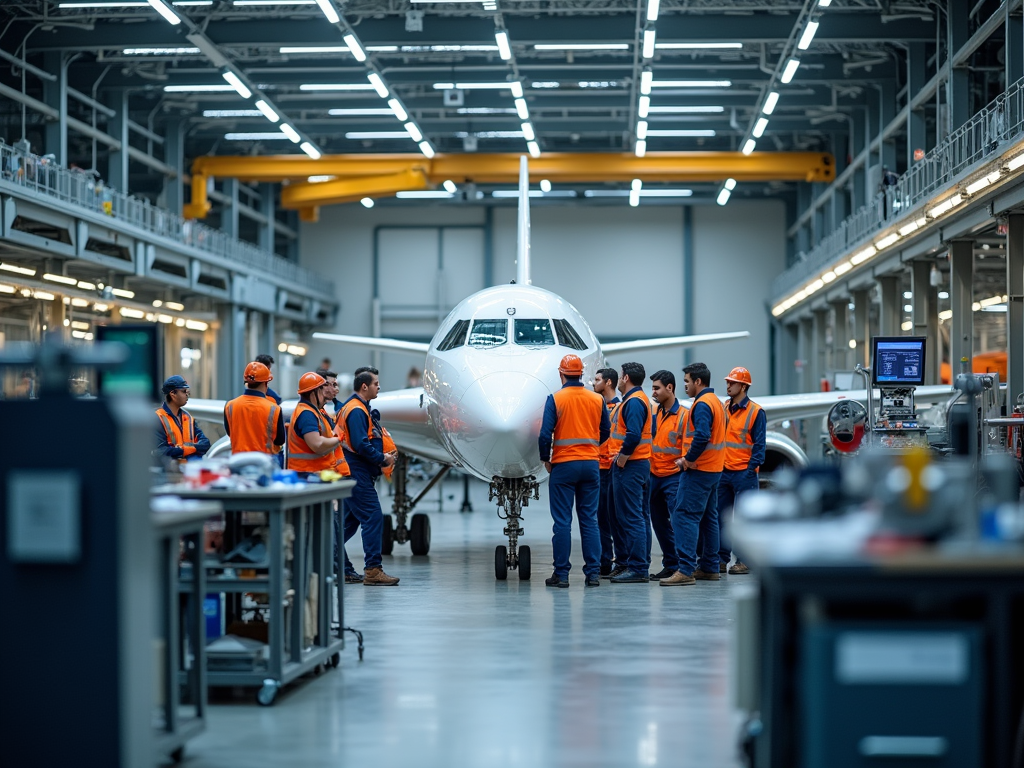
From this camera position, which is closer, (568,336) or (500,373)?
(500,373)

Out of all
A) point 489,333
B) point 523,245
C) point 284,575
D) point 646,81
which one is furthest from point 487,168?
point 284,575

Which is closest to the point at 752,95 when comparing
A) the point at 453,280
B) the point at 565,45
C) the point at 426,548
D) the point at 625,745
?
the point at 565,45

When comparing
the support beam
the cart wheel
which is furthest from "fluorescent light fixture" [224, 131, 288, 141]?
the cart wheel

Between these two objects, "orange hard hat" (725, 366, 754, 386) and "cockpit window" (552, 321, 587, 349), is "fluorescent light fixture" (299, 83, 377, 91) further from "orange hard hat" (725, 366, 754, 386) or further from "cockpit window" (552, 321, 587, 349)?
"orange hard hat" (725, 366, 754, 386)

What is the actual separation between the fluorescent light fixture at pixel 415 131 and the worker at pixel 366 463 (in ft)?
56.9

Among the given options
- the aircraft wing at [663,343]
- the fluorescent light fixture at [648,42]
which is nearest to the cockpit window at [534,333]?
the aircraft wing at [663,343]

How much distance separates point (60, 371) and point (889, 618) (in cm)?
283

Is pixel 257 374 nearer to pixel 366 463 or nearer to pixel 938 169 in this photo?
pixel 366 463

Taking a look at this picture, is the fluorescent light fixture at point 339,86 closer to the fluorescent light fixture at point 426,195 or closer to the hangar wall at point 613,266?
the fluorescent light fixture at point 426,195

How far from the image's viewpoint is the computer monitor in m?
11.7

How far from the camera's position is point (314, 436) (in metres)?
9.37

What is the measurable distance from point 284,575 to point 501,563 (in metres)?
5.04

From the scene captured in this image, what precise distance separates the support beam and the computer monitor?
6.06 metres

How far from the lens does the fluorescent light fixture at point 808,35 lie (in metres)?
19.4
